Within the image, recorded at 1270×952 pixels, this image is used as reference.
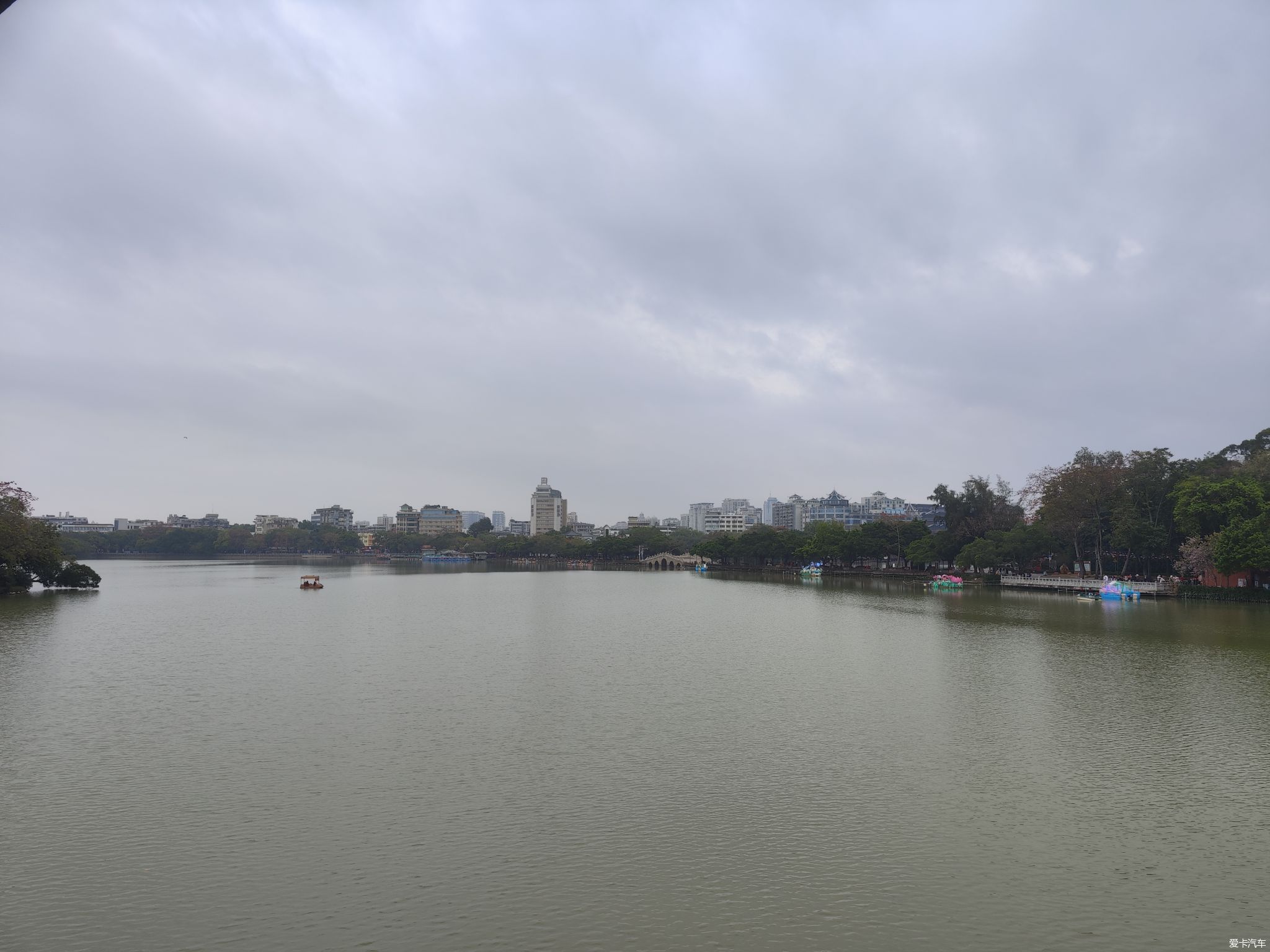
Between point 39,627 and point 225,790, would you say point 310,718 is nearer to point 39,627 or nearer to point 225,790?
point 225,790

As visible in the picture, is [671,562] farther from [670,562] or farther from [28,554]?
[28,554]

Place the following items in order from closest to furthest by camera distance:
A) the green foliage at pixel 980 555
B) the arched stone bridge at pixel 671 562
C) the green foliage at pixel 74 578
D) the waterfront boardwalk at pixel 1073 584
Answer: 1. the waterfront boardwalk at pixel 1073 584
2. the green foliage at pixel 74 578
3. the green foliage at pixel 980 555
4. the arched stone bridge at pixel 671 562

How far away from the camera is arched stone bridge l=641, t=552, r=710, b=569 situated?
124 metres

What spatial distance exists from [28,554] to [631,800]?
47.0 m

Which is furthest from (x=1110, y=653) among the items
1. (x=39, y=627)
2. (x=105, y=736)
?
(x=39, y=627)

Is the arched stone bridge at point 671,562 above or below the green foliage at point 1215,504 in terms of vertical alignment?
below

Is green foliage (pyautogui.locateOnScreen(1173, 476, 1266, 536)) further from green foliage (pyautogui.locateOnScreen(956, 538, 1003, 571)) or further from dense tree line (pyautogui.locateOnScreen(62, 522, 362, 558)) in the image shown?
dense tree line (pyautogui.locateOnScreen(62, 522, 362, 558))

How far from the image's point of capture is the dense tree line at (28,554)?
136ft

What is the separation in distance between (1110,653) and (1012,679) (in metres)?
6.86

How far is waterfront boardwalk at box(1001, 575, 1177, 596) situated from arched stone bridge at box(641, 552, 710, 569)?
64.0 m

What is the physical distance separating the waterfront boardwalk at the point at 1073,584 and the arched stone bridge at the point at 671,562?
2520 inches

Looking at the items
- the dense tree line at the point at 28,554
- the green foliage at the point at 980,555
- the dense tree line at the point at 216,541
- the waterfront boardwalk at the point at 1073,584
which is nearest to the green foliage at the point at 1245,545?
the waterfront boardwalk at the point at 1073,584

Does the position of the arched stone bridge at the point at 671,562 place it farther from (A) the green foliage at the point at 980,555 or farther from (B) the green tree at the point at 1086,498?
(B) the green tree at the point at 1086,498

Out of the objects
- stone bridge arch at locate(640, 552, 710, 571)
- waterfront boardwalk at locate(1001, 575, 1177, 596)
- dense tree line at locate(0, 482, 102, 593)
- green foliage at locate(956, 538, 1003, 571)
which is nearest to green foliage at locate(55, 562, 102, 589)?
dense tree line at locate(0, 482, 102, 593)
